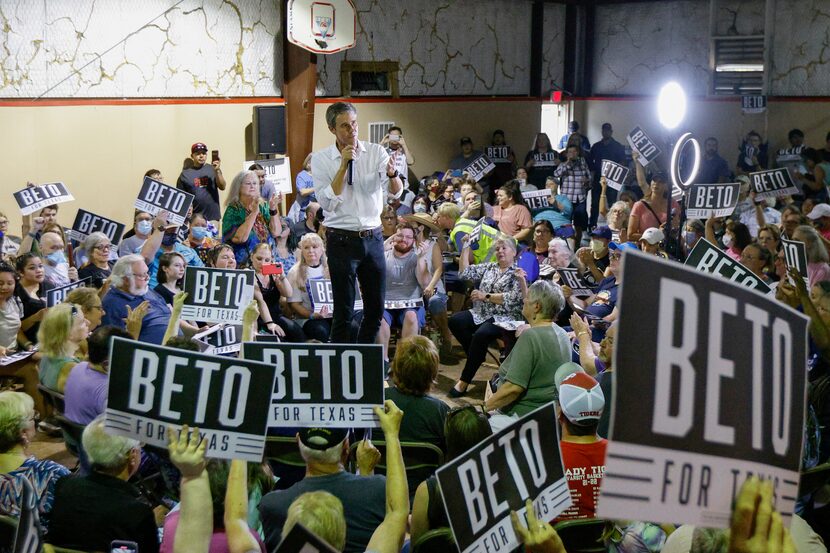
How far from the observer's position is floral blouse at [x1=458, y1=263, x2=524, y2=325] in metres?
8.09

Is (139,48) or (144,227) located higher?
(139,48)

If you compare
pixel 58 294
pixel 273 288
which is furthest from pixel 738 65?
pixel 58 294

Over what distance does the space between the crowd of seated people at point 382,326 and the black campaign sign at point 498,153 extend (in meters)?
3.40

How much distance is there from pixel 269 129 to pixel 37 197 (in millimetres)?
5444

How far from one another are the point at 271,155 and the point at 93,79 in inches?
110

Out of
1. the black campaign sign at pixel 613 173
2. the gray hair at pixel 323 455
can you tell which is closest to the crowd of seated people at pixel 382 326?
the gray hair at pixel 323 455

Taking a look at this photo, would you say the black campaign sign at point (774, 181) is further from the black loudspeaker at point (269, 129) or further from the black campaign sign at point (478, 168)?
the black loudspeaker at point (269, 129)

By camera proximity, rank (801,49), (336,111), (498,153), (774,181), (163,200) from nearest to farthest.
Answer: (336,111)
(163,200)
(774,181)
(801,49)
(498,153)

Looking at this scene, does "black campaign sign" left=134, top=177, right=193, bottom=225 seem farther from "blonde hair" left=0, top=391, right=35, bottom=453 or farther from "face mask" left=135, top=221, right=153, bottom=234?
"blonde hair" left=0, top=391, right=35, bottom=453

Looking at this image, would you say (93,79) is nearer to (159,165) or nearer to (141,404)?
(159,165)

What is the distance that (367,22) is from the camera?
1591 centimetres

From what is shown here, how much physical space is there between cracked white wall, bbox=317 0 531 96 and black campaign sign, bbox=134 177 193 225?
7.28 meters

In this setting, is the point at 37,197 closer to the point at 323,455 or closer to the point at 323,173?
the point at 323,173

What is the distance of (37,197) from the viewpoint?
9102 millimetres
